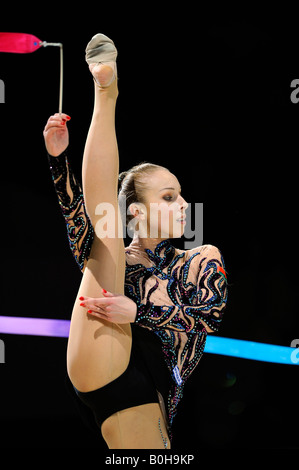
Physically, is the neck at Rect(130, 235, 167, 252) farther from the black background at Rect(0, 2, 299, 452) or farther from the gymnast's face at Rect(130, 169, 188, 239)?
the black background at Rect(0, 2, 299, 452)

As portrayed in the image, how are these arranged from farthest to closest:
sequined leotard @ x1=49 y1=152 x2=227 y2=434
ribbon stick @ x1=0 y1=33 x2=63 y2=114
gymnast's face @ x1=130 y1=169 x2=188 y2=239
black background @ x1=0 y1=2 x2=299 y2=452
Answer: black background @ x1=0 y1=2 x2=299 y2=452 < gymnast's face @ x1=130 y1=169 x2=188 y2=239 < sequined leotard @ x1=49 y1=152 x2=227 y2=434 < ribbon stick @ x1=0 y1=33 x2=63 y2=114

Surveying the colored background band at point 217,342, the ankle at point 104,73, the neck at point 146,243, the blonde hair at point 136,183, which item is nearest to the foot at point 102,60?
the ankle at point 104,73

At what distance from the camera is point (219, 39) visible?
2250 millimetres

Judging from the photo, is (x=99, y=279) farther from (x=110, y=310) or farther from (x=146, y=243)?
(x=146, y=243)

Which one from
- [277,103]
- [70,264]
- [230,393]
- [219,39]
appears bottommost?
[230,393]

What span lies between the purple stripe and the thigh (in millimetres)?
836

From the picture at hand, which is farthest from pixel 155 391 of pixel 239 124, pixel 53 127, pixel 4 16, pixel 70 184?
pixel 4 16

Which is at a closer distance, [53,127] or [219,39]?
[53,127]

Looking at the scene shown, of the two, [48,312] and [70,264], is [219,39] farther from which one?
[48,312]

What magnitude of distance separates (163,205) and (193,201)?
0.69m

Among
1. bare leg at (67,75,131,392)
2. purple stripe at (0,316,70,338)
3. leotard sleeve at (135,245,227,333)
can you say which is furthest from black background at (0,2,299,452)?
bare leg at (67,75,131,392)

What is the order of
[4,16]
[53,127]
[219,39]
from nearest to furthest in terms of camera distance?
[53,127] < [4,16] < [219,39]

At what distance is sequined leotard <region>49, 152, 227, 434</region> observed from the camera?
1.50 m

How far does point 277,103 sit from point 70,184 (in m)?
1.13
